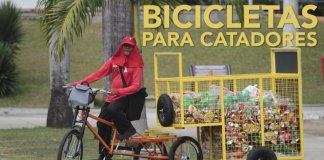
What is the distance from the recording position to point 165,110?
390 inches

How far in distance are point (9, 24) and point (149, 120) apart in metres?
9.06

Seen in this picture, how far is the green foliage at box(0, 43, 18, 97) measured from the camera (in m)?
25.2

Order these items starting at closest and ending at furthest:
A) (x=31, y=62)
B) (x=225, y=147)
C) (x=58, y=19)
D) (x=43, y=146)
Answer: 1. (x=225, y=147)
2. (x=58, y=19)
3. (x=43, y=146)
4. (x=31, y=62)

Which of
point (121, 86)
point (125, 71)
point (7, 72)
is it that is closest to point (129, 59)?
point (125, 71)

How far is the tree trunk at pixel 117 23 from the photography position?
12039 millimetres

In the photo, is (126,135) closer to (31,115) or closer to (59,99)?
(59,99)

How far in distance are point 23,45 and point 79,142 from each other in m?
21.3

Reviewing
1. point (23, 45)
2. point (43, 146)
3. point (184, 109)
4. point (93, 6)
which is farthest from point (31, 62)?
point (184, 109)

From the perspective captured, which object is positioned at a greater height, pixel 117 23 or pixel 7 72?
pixel 117 23

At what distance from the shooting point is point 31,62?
29.5m

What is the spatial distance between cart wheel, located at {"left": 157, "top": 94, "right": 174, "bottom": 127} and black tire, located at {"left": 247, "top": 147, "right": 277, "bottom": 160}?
1012mm

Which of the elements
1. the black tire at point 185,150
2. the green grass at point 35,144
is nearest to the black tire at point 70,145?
the black tire at point 185,150

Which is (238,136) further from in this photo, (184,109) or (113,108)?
(113,108)

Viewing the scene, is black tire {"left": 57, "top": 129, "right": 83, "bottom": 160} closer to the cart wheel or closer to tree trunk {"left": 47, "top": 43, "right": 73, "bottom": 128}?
the cart wheel
